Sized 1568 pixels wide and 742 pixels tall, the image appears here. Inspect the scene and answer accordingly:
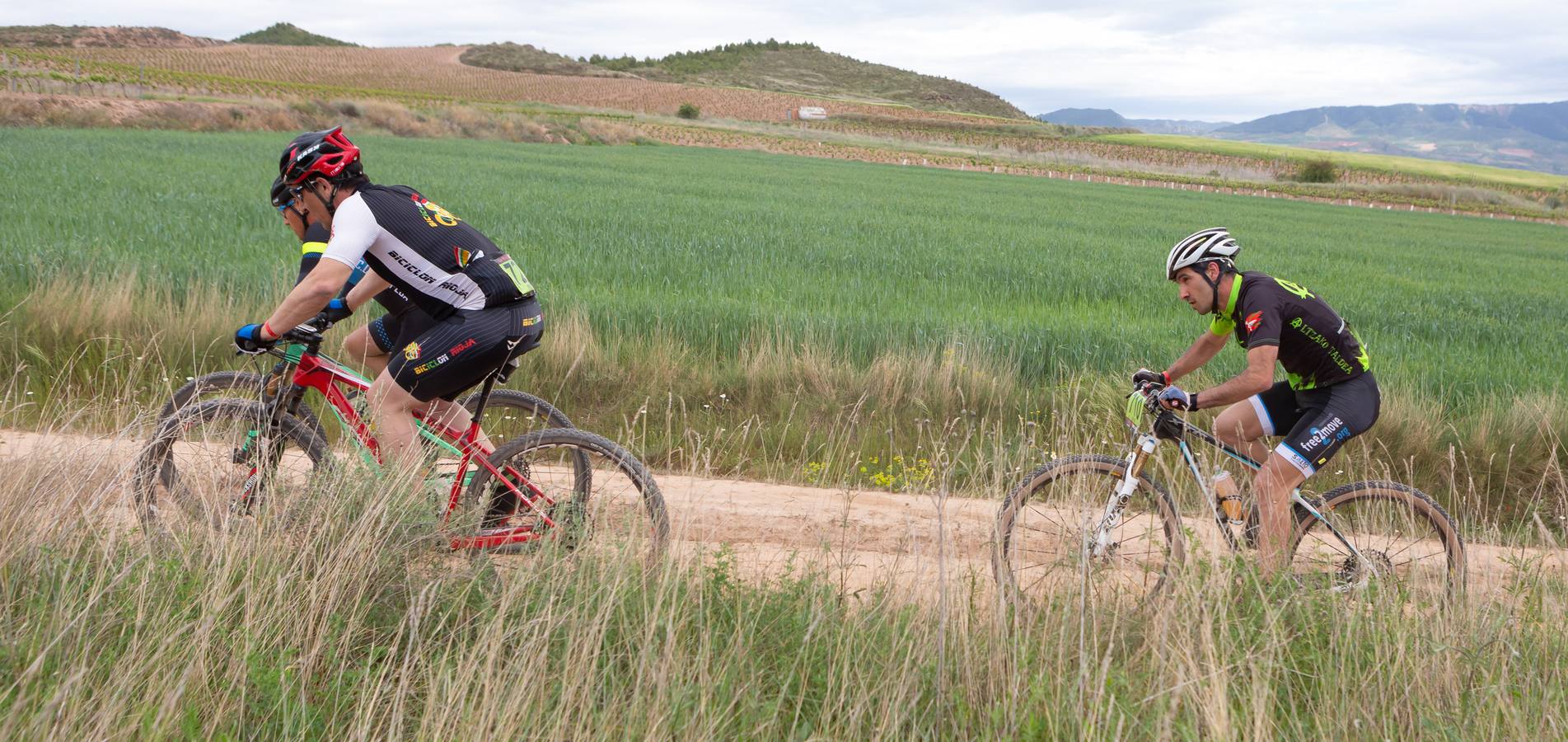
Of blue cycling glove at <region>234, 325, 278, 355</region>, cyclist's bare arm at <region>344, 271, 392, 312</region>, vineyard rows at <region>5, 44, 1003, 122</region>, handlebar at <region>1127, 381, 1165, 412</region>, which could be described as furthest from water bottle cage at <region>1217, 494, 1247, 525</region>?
vineyard rows at <region>5, 44, 1003, 122</region>

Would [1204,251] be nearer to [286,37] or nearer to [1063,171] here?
[1063,171]

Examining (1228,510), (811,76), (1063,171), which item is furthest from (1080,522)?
(811,76)

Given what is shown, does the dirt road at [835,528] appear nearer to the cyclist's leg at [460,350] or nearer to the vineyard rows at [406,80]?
the cyclist's leg at [460,350]

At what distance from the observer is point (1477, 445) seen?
284 inches

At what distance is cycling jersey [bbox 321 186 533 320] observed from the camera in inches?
169

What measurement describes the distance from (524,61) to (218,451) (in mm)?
124296

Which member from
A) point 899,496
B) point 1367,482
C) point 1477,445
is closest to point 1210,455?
point 1367,482

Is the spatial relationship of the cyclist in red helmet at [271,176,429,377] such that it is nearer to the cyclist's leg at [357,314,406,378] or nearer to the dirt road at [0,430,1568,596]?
the cyclist's leg at [357,314,406,378]

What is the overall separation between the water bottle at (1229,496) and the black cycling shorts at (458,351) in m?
3.37

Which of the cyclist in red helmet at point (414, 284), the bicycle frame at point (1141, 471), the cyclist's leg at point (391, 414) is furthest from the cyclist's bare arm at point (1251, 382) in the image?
the cyclist's leg at point (391, 414)

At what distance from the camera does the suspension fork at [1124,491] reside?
4.67 meters

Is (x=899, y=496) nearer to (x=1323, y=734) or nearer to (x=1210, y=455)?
(x=1210, y=455)

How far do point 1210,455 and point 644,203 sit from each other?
53.7 feet

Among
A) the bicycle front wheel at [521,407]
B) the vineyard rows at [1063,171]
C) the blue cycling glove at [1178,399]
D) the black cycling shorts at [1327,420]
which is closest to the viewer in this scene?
the blue cycling glove at [1178,399]
